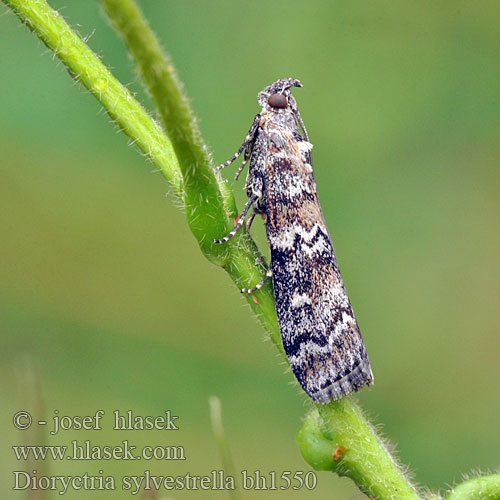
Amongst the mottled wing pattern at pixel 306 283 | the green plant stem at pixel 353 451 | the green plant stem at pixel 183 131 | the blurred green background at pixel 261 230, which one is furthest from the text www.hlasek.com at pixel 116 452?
the green plant stem at pixel 183 131

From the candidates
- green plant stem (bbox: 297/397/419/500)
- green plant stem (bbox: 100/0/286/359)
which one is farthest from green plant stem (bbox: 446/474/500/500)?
green plant stem (bbox: 100/0/286/359)

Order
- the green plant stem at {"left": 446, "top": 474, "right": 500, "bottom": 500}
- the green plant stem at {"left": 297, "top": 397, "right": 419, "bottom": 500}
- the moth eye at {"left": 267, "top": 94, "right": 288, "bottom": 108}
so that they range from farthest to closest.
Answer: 1. the moth eye at {"left": 267, "top": 94, "right": 288, "bottom": 108}
2. the green plant stem at {"left": 297, "top": 397, "right": 419, "bottom": 500}
3. the green plant stem at {"left": 446, "top": 474, "right": 500, "bottom": 500}

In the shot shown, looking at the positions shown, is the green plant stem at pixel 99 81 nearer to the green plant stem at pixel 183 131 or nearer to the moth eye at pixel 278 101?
the green plant stem at pixel 183 131

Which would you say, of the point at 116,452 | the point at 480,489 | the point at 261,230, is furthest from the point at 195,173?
the point at 261,230

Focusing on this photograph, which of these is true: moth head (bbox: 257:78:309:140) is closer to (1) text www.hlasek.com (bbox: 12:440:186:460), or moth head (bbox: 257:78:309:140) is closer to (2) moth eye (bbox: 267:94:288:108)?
(2) moth eye (bbox: 267:94:288:108)

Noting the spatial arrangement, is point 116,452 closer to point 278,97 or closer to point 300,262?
point 300,262

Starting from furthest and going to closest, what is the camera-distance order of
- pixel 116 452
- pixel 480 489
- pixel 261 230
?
pixel 261 230
pixel 116 452
pixel 480 489

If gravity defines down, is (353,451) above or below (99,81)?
below

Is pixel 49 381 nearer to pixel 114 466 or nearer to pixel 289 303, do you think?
pixel 114 466
